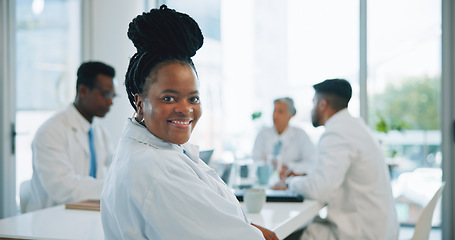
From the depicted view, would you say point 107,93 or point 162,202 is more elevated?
point 107,93

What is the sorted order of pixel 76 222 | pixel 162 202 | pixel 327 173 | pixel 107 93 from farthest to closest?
pixel 107 93
pixel 327 173
pixel 76 222
pixel 162 202

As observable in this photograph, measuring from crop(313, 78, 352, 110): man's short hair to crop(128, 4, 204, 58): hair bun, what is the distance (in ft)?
5.39

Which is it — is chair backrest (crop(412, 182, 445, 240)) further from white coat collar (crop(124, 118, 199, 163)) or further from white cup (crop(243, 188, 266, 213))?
white coat collar (crop(124, 118, 199, 163))

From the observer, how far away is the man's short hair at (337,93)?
105 inches

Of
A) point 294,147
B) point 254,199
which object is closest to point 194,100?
point 254,199

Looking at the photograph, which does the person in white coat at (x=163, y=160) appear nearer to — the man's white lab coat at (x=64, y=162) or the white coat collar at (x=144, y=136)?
the white coat collar at (x=144, y=136)

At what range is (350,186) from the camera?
7.93 feet

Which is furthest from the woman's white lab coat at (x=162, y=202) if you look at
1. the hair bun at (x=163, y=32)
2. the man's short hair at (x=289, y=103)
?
the man's short hair at (x=289, y=103)

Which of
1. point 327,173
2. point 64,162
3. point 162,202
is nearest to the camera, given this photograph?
point 162,202

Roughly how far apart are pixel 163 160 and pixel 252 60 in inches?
150

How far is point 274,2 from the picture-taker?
15.3 feet

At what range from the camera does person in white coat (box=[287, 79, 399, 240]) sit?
2326 millimetres

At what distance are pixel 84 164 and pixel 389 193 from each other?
171cm

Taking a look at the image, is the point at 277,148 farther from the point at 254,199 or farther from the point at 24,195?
the point at 24,195
